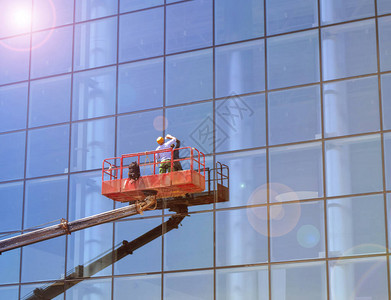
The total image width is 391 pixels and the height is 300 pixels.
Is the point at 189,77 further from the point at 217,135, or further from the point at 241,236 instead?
the point at 241,236

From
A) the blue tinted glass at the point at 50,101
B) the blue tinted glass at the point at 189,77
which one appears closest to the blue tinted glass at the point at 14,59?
the blue tinted glass at the point at 50,101

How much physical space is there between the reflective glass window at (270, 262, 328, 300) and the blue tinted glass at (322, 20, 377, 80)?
7.23 metres

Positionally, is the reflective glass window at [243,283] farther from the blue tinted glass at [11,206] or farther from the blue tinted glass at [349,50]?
the blue tinted glass at [11,206]

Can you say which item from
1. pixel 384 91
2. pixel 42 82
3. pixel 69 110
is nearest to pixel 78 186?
pixel 69 110

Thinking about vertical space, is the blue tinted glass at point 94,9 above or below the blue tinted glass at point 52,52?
above

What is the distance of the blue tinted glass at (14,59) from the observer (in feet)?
102

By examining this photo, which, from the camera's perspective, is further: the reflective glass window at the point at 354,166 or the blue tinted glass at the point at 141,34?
the blue tinted glass at the point at 141,34

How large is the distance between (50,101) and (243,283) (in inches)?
488

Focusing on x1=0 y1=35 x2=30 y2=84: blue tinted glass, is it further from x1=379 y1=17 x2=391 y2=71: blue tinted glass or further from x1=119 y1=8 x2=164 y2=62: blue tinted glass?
x1=379 y1=17 x2=391 y2=71: blue tinted glass

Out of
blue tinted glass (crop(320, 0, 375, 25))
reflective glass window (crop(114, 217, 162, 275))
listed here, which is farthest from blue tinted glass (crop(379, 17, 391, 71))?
reflective glass window (crop(114, 217, 162, 275))

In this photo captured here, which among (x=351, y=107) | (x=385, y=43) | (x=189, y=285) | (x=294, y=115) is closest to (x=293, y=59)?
(x=294, y=115)

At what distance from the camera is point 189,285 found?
25000 mm

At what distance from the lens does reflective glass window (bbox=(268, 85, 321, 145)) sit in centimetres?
2472

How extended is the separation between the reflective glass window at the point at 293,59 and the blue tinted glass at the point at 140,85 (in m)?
4.94
